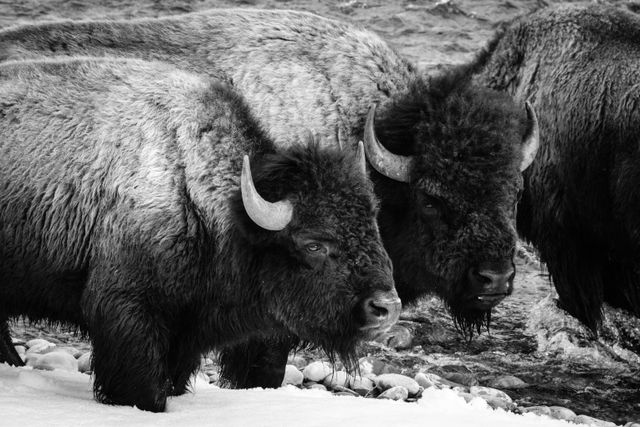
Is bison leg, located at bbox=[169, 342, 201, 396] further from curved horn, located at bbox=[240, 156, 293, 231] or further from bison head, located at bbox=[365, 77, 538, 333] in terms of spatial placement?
bison head, located at bbox=[365, 77, 538, 333]

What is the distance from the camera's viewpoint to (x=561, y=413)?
746 cm

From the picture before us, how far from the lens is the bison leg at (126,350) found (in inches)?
215

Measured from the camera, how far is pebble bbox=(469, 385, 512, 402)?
7.60m

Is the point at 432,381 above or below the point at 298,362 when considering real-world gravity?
above

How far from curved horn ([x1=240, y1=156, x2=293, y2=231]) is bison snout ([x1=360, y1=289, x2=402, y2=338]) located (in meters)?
0.57

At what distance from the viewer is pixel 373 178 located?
6.86m

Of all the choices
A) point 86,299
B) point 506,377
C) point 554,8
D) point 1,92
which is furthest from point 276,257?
point 554,8

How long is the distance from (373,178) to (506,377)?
7.11 feet

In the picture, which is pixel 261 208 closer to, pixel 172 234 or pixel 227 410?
pixel 172 234

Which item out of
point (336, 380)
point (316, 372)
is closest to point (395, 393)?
point (336, 380)

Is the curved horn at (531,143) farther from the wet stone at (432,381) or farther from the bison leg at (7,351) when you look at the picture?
the bison leg at (7,351)

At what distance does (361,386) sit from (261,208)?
2.38 meters

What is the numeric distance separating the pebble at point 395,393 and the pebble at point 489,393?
61cm

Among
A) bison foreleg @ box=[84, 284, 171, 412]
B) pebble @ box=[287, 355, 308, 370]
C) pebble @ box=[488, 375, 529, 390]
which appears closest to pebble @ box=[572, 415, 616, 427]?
pebble @ box=[488, 375, 529, 390]
